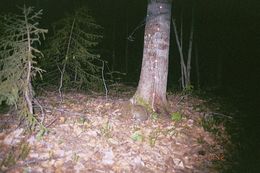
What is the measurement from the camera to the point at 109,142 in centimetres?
584

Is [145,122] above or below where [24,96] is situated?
below

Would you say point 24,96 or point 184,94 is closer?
point 24,96

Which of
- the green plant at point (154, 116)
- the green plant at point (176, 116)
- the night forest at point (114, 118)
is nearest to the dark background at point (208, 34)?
the night forest at point (114, 118)

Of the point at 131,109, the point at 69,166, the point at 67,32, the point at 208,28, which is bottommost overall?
the point at 69,166

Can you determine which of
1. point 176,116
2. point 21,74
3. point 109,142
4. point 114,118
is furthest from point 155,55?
point 21,74

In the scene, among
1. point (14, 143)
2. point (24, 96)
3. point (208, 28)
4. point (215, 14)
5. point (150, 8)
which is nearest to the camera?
point (14, 143)

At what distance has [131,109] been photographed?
7.06 metres

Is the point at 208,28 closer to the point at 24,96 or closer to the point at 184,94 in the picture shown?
the point at 184,94

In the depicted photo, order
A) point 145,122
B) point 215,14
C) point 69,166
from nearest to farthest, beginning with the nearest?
point 69,166 < point 145,122 < point 215,14

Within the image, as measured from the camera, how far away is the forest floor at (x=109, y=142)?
16.7 ft

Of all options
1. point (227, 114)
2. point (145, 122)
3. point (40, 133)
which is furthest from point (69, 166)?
point (227, 114)

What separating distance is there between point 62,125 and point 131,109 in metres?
1.73

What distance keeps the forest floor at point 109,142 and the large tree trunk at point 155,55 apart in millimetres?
586

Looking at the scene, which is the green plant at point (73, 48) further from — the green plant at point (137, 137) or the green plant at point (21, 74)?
the green plant at point (137, 137)
